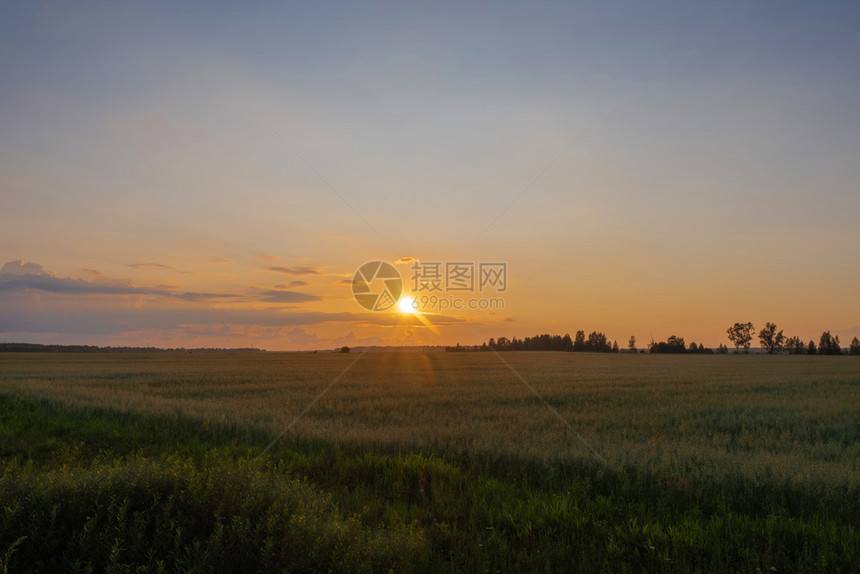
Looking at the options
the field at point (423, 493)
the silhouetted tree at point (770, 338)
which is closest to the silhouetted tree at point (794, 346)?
the silhouetted tree at point (770, 338)

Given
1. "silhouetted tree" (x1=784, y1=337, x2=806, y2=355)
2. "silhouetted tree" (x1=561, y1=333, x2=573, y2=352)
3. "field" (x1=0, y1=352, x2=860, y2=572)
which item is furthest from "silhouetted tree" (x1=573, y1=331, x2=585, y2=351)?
"field" (x1=0, y1=352, x2=860, y2=572)

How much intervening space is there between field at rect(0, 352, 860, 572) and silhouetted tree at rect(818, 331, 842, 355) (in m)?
160

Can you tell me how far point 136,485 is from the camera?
604 centimetres

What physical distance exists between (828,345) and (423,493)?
17822 centimetres

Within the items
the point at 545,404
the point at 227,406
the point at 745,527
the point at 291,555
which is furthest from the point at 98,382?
the point at 745,527

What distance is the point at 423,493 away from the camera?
27.4 ft

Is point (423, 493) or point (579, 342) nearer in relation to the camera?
point (423, 493)

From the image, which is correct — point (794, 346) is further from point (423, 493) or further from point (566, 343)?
point (423, 493)

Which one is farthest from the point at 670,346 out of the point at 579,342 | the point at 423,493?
the point at 423,493

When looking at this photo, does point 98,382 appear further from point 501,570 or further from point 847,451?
point 847,451

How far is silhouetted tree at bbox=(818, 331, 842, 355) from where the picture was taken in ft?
466

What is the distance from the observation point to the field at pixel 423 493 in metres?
5.30

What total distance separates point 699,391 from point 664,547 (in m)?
23.5

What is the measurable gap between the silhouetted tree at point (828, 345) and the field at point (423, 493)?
6287 inches
